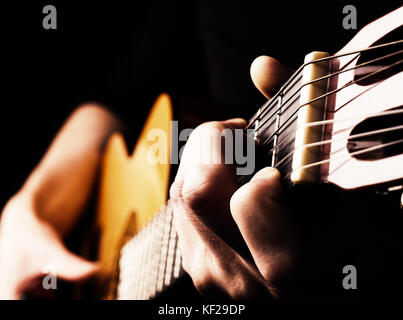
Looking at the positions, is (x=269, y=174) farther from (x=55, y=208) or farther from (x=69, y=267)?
(x=55, y=208)

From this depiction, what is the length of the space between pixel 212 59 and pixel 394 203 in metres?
0.77

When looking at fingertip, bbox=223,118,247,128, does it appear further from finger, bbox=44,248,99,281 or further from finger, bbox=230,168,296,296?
finger, bbox=44,248,99,281

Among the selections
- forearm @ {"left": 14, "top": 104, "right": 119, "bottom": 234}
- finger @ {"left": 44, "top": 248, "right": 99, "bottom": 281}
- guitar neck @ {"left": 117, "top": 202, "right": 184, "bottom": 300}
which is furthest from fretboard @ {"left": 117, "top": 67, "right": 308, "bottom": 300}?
forearm @ {"left": 14, "top": 104, "right": 119, "bottom": 234}

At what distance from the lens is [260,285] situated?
1.73 feet

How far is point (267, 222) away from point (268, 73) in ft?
0.64

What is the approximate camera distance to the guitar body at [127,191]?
89cm

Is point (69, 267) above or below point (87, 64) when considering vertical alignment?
below

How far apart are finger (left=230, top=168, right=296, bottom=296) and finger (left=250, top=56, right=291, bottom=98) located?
5.4 inches

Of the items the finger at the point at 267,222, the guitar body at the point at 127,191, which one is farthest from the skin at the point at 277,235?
the guitar body at the point at 127,191

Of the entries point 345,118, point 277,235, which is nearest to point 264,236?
point 277,235

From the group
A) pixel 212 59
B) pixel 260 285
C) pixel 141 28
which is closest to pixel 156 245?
pixel 260 285

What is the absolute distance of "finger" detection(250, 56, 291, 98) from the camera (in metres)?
0.52

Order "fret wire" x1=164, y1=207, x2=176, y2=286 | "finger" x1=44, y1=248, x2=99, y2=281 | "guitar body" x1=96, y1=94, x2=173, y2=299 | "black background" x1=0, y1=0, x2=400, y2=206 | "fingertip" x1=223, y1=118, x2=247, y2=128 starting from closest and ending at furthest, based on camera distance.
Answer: "fingertip" x1=223, y1=118, x2=247, y2=128 < "fret wire" x1=164, y1=207, x2=176, y2=286 < "guitar body" x1=96, y1=94, x2=173, y2=299 < "finger" x1=44, y1=248, x2=99, y2=281 < "black background" x1=0, y1=0, x2=400, y2=206

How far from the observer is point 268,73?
Result: 52 cm
